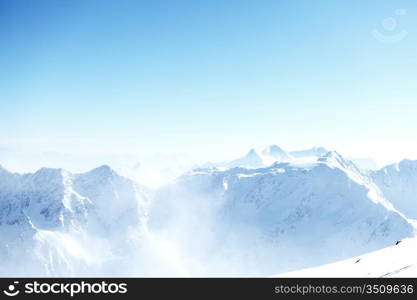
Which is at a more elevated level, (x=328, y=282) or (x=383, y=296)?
(x=328, y=282)

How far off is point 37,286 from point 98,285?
2.65m

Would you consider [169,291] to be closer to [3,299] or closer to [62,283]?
[62,283]

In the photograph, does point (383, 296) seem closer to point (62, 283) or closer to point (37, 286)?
point (62, 283)

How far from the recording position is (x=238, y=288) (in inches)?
599

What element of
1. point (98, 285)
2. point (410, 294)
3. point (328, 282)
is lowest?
point (410, 294)

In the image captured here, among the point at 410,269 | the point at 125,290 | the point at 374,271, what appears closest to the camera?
the point at 125,290

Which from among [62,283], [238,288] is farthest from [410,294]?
[62,283]

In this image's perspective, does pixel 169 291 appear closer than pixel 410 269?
Yes

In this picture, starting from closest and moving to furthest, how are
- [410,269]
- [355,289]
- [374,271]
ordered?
[355,289], [410,269], [374,271]

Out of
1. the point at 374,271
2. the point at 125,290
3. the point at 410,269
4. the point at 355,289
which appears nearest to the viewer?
the point at 125,290

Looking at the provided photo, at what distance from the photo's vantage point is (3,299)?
14789 millimetres

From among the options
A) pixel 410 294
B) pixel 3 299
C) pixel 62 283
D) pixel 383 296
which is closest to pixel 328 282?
pixel 383 296

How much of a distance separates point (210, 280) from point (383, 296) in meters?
7.47

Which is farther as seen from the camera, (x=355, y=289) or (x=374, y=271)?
(x=374, y=271)
